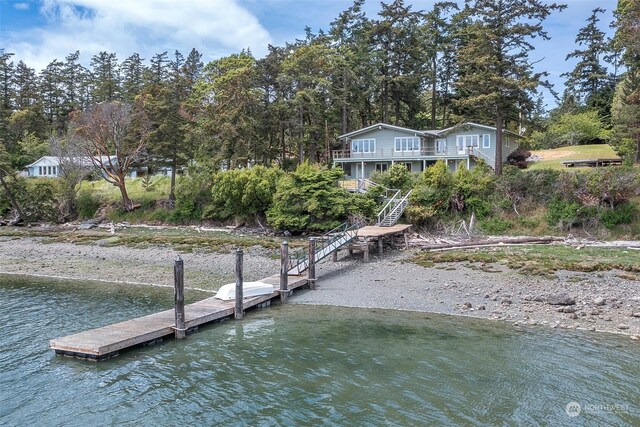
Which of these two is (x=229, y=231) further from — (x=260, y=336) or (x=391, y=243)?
(x=260, y=336)

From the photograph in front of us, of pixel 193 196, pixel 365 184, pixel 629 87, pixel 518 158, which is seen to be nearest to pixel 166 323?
pixel 365 184

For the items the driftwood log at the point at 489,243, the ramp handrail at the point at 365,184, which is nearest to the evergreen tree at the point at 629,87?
the driftwood log at the point at 489,243

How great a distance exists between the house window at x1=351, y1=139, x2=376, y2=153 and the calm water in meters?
34.1

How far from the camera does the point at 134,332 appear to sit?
45.7ft

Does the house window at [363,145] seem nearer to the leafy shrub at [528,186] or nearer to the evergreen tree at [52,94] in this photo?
the leafy shrub at [528,186]

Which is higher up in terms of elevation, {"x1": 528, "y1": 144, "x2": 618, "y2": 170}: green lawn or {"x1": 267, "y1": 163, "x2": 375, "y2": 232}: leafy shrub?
{"x1": 528, "y1": 144, "x2": 618, "y2": 170}: green lawn

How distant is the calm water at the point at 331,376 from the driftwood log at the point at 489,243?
41.0ft

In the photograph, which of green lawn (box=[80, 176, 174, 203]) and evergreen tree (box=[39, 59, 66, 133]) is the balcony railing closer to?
green lawn (box=[80, 176, 174, 203])

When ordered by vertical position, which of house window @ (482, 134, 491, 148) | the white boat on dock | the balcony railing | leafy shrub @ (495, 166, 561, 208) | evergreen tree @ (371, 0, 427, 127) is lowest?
the white boat on dock

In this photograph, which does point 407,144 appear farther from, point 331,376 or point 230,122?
point 331,376

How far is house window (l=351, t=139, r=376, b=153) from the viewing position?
48.9 metres

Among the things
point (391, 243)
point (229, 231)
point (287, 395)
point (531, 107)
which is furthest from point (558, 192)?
point (287, 395)

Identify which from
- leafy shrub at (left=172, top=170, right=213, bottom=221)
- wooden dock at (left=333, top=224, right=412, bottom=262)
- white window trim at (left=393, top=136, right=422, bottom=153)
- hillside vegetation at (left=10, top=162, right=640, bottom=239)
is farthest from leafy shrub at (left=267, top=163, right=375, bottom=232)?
white window trim at (left=393, top=136, right=422, bottom=153)

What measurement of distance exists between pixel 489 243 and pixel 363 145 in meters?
23.0
